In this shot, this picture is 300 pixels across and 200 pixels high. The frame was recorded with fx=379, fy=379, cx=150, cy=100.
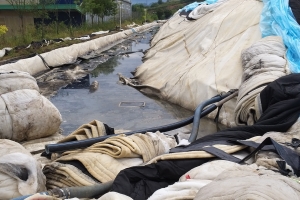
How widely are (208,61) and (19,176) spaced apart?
13.4 ft

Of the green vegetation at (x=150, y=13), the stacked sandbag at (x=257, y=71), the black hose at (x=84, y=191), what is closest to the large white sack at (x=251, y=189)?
the black hose at (x=84, y=191)

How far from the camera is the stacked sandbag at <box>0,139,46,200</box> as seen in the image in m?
2.02

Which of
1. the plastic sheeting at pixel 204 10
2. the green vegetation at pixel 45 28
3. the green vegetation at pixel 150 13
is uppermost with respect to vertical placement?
the plastic sheeting at pixel 204 10

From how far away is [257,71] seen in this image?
4.32 metres

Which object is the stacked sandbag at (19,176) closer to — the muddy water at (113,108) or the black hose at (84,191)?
the black hose at (84,191)

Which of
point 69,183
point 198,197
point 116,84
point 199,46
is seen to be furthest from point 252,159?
point 116,84

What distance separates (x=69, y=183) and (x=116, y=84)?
5106mm

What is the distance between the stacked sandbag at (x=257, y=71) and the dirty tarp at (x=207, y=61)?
1.00ft

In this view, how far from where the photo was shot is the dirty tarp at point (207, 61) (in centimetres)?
502

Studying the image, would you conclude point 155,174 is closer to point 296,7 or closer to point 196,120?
point 196,120

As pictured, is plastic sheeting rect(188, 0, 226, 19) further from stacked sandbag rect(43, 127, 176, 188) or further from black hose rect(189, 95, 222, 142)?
stacked sandbag rect(43, 127, 176, 188)

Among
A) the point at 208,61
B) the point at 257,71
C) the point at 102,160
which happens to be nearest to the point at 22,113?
the point at 102,160

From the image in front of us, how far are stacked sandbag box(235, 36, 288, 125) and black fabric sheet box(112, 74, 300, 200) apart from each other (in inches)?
12.2

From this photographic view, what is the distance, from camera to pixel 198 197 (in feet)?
5.13
